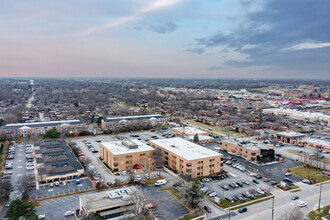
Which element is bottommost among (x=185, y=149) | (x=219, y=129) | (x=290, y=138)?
(x=219, y=129)

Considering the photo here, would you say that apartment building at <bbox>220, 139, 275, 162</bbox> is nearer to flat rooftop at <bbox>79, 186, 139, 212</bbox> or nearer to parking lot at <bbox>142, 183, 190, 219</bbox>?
parking lot at <bbox>142, 183, 190, 219</bbox>

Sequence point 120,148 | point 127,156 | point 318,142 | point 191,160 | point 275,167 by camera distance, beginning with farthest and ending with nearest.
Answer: point 318,142
point 120,148
point 275,167
point 127,156
point 191,160

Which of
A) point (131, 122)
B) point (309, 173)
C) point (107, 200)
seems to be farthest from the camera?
point (131, 122)

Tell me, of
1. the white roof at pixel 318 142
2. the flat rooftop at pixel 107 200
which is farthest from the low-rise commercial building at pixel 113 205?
the white roof at pixel 318 142

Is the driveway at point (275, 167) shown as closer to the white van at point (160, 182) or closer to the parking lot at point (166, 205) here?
the white van at point (160, 182)

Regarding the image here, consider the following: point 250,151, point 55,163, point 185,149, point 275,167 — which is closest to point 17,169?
point 55,163

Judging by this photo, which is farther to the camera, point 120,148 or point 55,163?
point 120,148

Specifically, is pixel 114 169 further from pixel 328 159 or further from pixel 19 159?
pixel 328 159

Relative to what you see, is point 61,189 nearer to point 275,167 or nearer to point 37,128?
point 275,167
